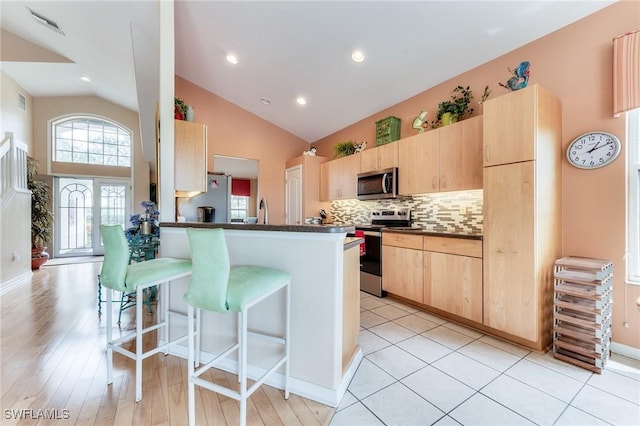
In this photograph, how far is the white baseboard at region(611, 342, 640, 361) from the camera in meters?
2.00

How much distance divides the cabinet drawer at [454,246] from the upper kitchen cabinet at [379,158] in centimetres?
122

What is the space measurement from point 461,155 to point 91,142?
8.41 m

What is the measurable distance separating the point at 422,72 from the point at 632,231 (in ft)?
8.11

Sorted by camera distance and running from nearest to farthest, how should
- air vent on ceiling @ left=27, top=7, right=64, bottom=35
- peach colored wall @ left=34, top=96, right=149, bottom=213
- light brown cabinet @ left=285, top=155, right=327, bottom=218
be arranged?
air vent on ceiling @ left=27, top=7, right=64, bottom=35 → light brown cabinet @ left=285, top=155, right=327, bottom=218 → peach colored wall @ left=34, top=96, right=149, bottom=213

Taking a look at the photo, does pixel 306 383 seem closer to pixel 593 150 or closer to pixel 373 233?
pixel 373 233

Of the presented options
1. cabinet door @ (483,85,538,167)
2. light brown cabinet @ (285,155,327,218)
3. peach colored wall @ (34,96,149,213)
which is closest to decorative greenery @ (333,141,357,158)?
light brown cabinet @ (285,155,327,218)

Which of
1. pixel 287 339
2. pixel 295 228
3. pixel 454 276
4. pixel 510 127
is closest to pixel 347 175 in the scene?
pixel 454 276

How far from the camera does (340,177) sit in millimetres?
4613

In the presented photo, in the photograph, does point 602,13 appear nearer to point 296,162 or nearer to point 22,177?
point 296,162

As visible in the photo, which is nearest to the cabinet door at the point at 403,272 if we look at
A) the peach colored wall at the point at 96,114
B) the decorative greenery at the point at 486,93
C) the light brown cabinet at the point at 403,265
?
the light brown cabinet at the point at 403,265

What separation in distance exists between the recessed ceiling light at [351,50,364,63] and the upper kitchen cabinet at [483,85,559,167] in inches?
59.8

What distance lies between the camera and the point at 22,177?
4551mm

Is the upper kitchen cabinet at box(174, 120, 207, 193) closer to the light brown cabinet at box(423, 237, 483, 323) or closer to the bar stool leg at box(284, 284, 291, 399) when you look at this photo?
the bar stool leg at box(284, 284, 291, 399)

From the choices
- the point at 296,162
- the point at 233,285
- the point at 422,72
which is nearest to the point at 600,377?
the point at 233,285
